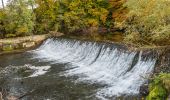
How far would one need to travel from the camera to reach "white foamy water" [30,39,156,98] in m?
15.9

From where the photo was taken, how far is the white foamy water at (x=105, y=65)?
1589 centimetres

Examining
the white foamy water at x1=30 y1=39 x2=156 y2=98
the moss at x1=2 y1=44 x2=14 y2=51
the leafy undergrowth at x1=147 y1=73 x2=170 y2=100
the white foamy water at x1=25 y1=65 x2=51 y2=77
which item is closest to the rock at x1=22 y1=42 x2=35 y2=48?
the moss at x1=2 y1=44 x2=14 y2=51

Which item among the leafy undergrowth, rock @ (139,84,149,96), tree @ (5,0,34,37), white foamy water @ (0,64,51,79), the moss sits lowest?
white foamy water @ (0,64,51,79)

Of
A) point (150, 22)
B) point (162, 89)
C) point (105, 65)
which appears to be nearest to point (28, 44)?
point (105, 65)

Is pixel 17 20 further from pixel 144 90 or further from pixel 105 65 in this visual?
pixel 144 90

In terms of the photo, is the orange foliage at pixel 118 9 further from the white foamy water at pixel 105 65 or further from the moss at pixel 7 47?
the moss at pixel 7 47

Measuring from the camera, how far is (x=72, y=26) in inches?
1465

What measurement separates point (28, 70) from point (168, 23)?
10558mm

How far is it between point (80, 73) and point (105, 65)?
1866 mm

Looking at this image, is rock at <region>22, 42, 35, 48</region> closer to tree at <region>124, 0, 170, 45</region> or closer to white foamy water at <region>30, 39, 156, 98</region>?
white foamy water at <region>30, 39, 156, 98</region>

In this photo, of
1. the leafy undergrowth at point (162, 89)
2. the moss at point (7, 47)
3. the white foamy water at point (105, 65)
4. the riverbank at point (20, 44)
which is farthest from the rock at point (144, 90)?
the moss at point (7, 47)

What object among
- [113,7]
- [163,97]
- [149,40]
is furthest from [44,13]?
[163,97]

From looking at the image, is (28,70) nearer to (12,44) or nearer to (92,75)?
(92,75)

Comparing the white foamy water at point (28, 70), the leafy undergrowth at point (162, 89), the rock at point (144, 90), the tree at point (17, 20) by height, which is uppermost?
the tree at point (17, 20)
